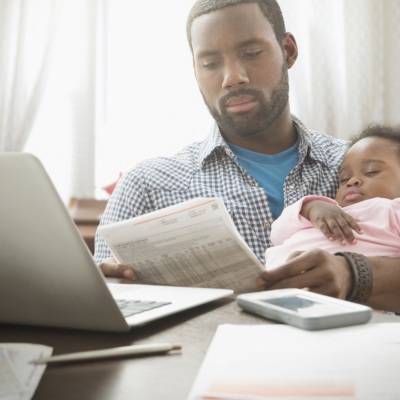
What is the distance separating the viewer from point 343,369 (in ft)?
1.69

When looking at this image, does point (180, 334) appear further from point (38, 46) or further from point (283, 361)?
point (38, 46)

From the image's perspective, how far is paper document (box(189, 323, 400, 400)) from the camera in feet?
1.53

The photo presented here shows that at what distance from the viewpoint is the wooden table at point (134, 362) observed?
50 centimetres

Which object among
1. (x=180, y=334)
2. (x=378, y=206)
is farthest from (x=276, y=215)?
(x=180, y=334)

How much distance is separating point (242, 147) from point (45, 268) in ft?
3.77

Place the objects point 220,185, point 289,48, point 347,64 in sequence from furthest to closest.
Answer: point 347,64 → point 289,48 → point 220,185

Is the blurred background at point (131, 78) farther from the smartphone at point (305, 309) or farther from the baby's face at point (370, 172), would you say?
the smartphone at point (305, 309)

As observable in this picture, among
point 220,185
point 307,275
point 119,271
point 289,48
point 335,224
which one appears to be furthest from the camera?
point 289,48

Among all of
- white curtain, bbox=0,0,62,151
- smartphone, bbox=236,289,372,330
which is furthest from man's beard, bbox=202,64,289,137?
white curtain, bbox=0,0,62,151

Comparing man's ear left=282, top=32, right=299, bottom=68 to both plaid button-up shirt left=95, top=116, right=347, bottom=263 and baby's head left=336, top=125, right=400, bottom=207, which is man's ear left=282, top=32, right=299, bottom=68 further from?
baby's head left=336, top=125, right=400, bottom=207

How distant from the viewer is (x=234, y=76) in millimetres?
1645

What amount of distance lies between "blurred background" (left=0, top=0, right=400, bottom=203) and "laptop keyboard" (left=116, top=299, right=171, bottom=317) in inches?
104

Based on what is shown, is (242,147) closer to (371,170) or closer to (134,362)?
(371,170)

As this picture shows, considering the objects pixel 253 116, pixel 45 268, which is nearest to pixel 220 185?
pixel 253 116
